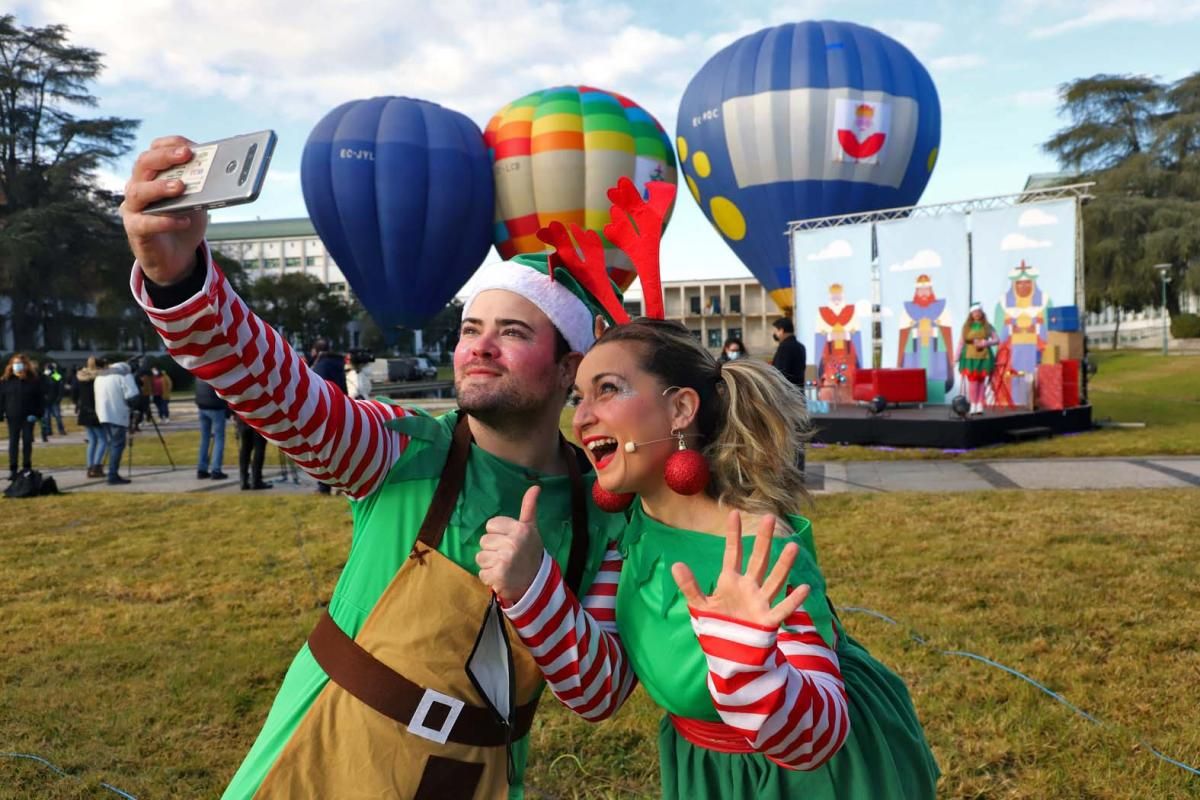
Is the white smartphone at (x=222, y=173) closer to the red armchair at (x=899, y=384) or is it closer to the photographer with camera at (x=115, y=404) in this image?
the photographer with camera at (x=115, y=404)

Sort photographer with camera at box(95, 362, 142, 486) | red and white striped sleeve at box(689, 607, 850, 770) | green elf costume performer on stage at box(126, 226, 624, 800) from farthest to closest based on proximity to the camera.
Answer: photographer with camera at box(95, 362, 142, 486)
green elf costume performer on stage at box(126, 226, 624, 800)
red and white striped sleeve at box(689, 607, 850, 770)

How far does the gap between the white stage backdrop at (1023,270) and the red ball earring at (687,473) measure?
1297cm

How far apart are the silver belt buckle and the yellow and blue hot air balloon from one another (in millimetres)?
20439

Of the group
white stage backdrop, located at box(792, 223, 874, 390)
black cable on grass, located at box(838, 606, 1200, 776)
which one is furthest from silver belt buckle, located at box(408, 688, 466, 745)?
white stage backdrop, located at box(792, 223, 874, 390)

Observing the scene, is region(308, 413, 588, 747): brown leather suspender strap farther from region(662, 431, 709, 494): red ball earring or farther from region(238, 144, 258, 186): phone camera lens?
region(238, 144, 258, 186): phone camera lens

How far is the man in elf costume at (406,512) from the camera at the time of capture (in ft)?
4.74

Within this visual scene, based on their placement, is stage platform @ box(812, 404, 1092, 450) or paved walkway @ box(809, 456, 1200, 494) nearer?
paved walkway @ box(809, 456, 1200, 494)

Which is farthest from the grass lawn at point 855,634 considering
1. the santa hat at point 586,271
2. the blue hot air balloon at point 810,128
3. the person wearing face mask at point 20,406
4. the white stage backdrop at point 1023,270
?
the blue hot air balloon at point 810,128

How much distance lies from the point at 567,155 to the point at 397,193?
4.73 metres

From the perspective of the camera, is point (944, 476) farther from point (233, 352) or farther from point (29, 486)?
point (29, 486)

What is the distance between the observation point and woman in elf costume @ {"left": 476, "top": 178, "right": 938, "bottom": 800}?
55.8 inches

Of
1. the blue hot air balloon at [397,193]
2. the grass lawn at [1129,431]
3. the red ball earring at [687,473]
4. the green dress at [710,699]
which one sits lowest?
the grass lawn at [1129,431]

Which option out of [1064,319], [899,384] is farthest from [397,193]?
[1064,319]

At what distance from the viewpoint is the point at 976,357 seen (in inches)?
492
